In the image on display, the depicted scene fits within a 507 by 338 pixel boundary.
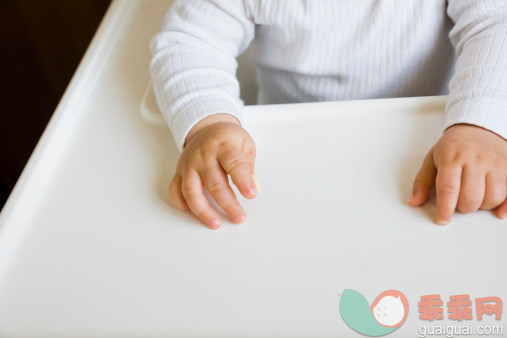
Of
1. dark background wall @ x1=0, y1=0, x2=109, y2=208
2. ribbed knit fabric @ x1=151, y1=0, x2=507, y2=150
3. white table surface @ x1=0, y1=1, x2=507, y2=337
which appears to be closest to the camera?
white table surface @ x1=0, y1=1, x2=507, y2=337

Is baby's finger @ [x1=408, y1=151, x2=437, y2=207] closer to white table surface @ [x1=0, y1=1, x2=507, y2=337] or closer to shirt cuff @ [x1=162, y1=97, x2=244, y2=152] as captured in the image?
white table surface @ [x1=0, y1=1, x2=507, y2=337]

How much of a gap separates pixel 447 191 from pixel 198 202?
0.19 meters

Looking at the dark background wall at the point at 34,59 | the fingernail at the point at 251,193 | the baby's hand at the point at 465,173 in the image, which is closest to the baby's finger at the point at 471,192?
the baby's hand at the point at 465,173

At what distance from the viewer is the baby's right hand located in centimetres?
43

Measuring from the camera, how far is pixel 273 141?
48 cm

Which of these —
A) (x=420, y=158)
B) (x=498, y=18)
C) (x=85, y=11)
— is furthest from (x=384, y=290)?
(x=85, y=11)

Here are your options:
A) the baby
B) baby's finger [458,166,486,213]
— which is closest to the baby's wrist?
the baby

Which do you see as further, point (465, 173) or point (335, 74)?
point (335, 74)

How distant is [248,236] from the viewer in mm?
408

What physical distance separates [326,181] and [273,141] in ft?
0.23

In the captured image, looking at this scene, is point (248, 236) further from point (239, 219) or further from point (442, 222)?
point (442, 222)

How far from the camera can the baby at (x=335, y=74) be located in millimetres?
421

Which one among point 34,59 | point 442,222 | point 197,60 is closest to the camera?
point 442,222

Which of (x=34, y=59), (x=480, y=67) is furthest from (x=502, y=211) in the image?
(x=34, y=59)
